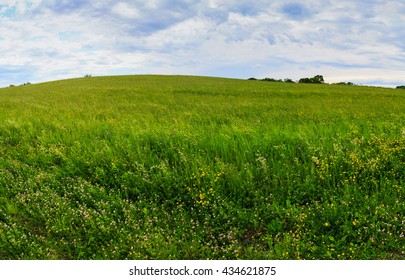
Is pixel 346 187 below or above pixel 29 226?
above

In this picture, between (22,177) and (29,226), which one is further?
(22,177)

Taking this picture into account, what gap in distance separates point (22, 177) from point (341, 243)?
18.4 ft

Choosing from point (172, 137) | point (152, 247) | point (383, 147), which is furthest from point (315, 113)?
point (152, 247)

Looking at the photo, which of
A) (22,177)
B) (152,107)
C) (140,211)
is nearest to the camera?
(140,211)

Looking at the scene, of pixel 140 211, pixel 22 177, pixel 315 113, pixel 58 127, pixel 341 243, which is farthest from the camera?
pixel 315 113

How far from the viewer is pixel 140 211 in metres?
4.86

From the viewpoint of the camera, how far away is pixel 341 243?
13.4ft

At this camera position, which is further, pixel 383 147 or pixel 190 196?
pixel 383 147

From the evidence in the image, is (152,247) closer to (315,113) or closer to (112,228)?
(112,228)
